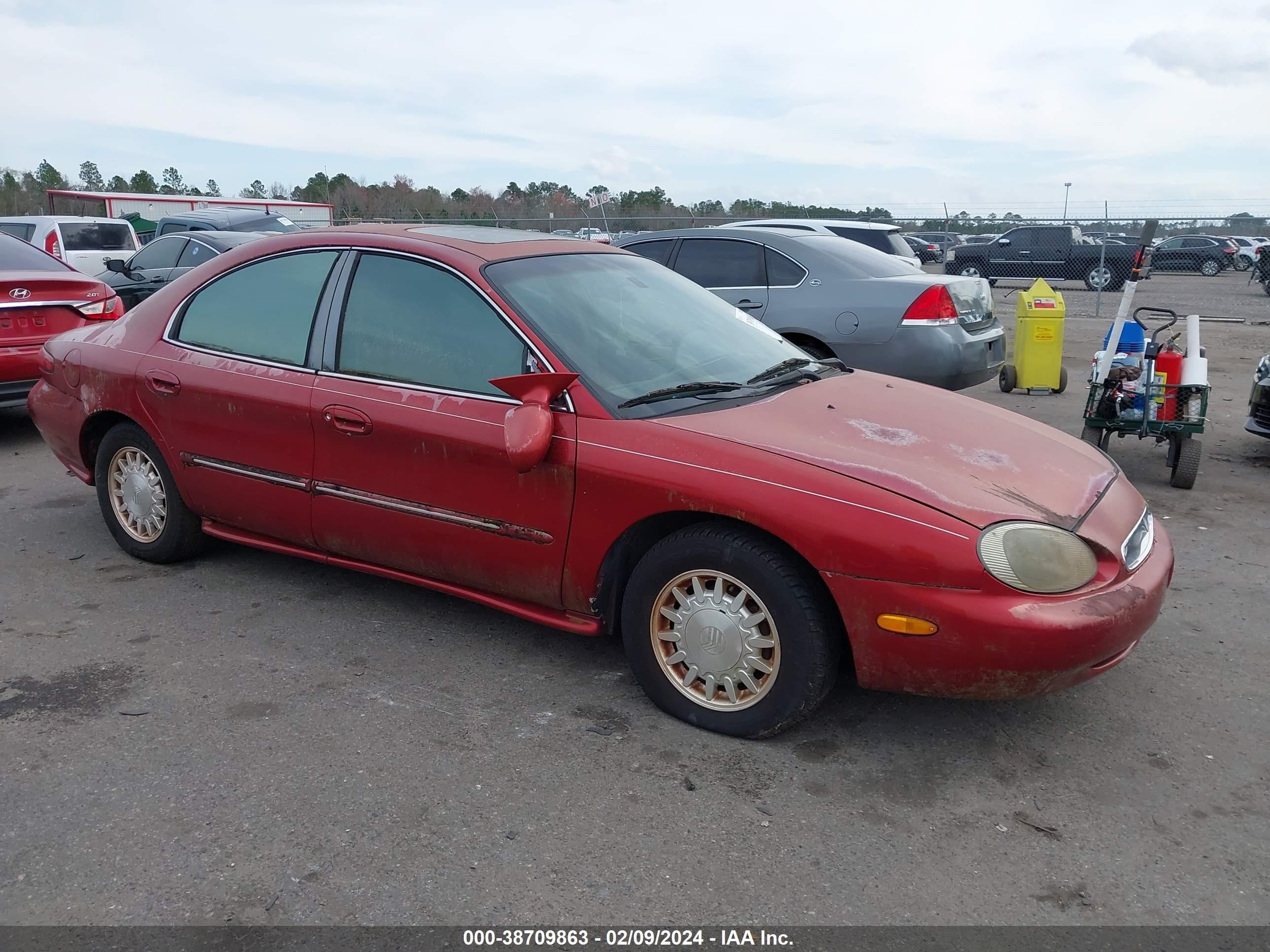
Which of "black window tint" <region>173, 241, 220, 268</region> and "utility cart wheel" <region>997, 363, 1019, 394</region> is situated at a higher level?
"black window tint" <region>173, 241, 220, 268</region>

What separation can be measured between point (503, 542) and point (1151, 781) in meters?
2.19

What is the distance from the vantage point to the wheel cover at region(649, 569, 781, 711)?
123 inches

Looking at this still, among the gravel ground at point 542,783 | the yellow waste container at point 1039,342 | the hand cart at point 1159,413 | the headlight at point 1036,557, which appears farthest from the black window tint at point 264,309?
the yellow waste container at point 1039,342

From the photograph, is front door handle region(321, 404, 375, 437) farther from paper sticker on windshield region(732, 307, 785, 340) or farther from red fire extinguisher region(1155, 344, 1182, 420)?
red fire extinguisher region(1155, 344, 1182, 420)

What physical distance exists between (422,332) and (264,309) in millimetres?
895

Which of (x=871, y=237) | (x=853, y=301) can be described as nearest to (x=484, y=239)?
(x=853, y=301)

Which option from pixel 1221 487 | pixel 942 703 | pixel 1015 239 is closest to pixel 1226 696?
pixel 942 703

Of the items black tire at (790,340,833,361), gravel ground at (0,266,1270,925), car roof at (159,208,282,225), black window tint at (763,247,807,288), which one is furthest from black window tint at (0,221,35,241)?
gravel ground at (0,266,1270,925)

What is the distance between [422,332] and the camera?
150 inches

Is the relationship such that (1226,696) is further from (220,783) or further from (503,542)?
(220,783)

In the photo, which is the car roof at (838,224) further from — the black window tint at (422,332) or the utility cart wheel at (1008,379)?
the black window tint at (422,332)

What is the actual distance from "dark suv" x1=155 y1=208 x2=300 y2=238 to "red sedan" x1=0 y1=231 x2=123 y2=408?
8970 millimetres

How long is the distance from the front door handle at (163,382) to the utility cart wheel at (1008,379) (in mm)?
7843

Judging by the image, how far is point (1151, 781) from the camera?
9.98ft
